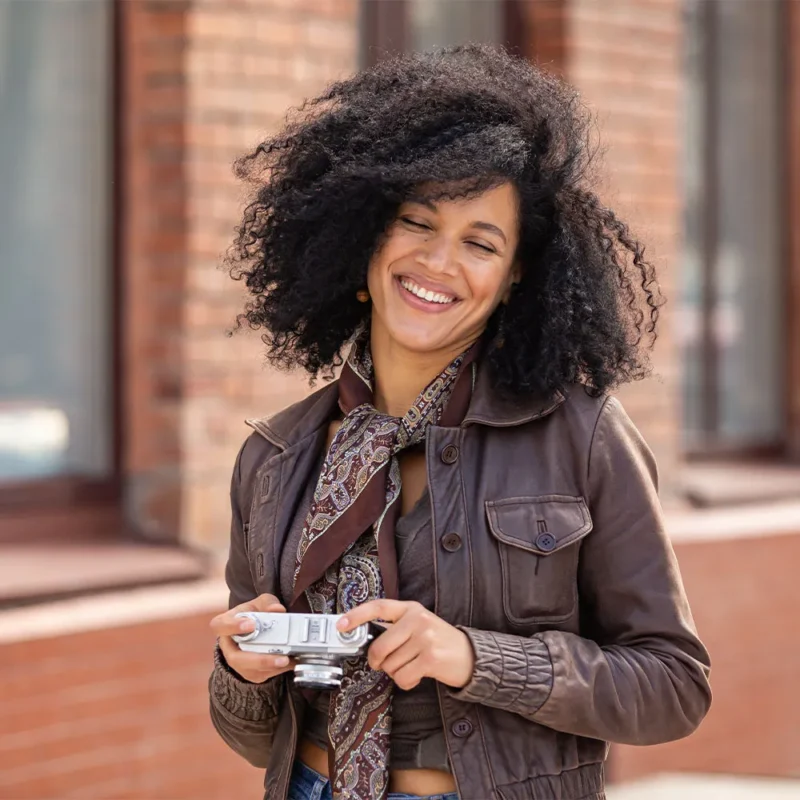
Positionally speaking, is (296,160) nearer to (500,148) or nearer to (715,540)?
(500,148)

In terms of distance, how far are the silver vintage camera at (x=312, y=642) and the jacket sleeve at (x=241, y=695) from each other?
28cm

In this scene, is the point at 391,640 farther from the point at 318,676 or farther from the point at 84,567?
the point at 84,567

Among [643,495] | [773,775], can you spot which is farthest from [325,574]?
[773,775]

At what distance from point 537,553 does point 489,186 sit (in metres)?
0.62

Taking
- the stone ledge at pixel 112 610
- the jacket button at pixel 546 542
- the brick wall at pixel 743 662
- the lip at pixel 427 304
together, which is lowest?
the brick wall at pixel 743 662

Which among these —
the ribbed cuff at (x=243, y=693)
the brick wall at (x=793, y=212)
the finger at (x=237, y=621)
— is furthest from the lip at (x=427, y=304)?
the brick wall at (x=793, y=212)

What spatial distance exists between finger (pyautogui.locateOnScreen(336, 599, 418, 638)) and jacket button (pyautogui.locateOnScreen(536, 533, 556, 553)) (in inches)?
9.8

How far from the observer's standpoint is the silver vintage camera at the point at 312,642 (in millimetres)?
2102

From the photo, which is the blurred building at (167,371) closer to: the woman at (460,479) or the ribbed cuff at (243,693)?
the woman at (460,479)

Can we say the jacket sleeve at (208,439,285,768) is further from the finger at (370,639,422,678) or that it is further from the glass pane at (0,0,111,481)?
the glass pane at (0,0,111,481)

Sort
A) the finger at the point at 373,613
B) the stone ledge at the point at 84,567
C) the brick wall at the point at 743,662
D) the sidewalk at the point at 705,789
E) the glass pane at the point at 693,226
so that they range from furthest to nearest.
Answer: the glass pane at the point at 693,226 → the brick wall at the point at 743,662 → the sidewalk at the point at 705,789 → the stone ledge at the point at 84,567 → the finger at the point at 373,613

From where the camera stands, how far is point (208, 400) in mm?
4695

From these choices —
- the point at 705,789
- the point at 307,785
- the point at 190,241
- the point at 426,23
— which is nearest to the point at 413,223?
the point at 307,785

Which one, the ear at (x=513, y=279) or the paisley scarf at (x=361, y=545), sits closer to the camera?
the paisley scarf at (x=361, y=545)
